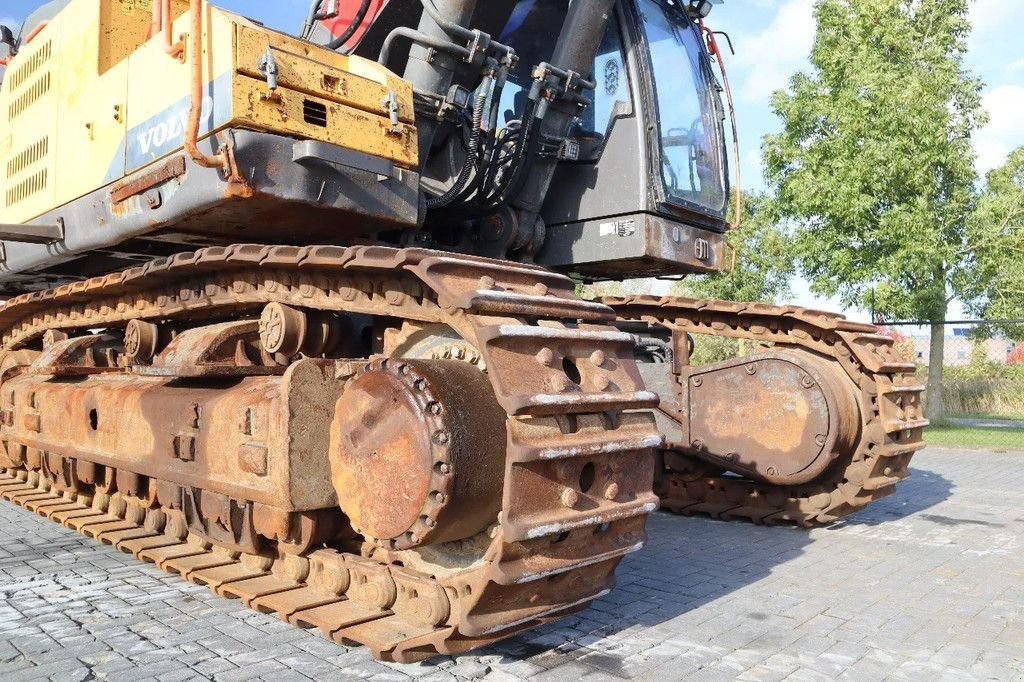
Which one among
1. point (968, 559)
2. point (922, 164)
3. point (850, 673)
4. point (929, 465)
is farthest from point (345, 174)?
point (922, 164)

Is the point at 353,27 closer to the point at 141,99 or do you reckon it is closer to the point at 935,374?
the point at 141,99

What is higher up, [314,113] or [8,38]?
[8,38]

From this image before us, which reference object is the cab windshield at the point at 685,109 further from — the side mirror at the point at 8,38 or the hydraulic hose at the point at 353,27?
the side mirror at the point at 8,38

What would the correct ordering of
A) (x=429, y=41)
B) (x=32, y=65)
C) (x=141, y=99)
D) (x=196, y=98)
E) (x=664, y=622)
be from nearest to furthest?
(x=664, y=622), (x=196, y=98), (x=429, y=41), (x=141, y=99), (x=32, y=65)

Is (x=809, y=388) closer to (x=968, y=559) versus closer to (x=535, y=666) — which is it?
(x=968, y=559)

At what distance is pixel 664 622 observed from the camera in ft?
12.6

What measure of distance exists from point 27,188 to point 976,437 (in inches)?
503

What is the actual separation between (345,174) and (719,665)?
8.56 ft

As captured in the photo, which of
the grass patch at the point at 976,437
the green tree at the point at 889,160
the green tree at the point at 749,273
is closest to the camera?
the grass patch at the point at 976,437

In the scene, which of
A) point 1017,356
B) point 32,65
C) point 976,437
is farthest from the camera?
point 1017,356

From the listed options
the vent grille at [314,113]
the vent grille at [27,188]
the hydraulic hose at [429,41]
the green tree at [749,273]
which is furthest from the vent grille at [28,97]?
the green tree at [749,273]

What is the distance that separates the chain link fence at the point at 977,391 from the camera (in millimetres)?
13206

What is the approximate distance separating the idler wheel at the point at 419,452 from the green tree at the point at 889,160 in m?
12.7

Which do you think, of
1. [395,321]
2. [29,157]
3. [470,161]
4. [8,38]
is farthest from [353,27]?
[8,38]
